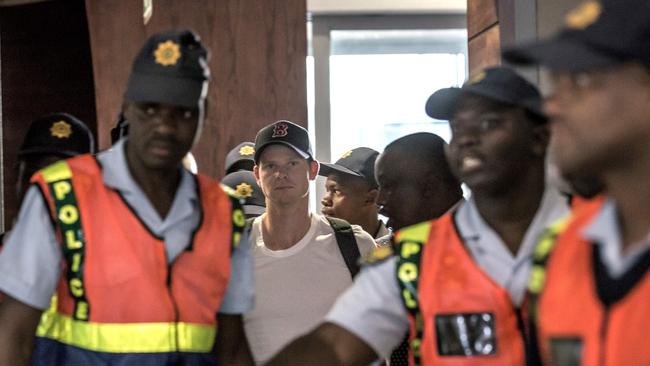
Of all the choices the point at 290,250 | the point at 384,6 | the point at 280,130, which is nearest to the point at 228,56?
the point at 280,130

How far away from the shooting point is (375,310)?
2955 millimetres

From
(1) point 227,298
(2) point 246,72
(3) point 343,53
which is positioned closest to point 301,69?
(2) point 246,72

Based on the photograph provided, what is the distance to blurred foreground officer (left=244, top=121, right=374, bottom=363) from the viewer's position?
475 cm

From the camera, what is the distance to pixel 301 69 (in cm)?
764

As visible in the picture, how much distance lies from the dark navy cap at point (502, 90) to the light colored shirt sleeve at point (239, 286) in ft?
2.25

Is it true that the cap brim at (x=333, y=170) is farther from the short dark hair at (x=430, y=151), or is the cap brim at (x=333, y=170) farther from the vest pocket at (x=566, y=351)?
the vest pocket at (x=566, y=351)

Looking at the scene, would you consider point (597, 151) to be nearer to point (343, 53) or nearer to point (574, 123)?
point (574, 123)

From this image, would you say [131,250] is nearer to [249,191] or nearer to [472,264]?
[472,264]

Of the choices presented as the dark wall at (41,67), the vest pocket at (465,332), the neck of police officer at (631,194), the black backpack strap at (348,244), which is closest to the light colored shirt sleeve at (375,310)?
the vest pocket at (465,332)

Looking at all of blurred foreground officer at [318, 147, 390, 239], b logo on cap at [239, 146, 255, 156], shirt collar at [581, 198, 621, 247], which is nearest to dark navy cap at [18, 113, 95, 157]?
shirt collar at [581, 198, 621, 247]

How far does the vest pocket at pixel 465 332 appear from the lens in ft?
9.46

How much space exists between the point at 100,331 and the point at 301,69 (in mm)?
4660

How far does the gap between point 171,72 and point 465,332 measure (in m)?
0.98

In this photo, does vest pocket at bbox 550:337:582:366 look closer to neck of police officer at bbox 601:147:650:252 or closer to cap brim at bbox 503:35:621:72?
neck of police officer at bbox 601:147:650:252
